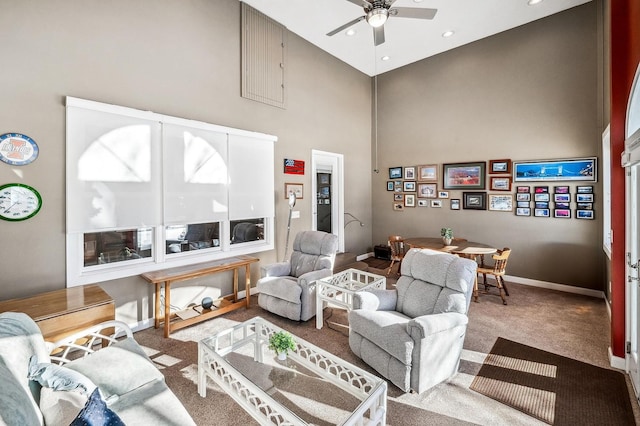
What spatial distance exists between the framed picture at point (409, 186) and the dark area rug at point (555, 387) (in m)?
3.88

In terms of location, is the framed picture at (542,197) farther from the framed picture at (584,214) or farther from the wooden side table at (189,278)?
the wooden side table at (189,278)

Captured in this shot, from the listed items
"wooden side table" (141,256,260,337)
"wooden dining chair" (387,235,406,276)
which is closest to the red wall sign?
"wooden side table" (141,256,260,337)

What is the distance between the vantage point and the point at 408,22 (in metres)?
4.63

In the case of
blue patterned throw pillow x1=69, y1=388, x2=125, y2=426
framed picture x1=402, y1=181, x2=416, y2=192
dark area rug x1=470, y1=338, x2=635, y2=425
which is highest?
framed picture x1=402, y1=181, x2=416, y2=192

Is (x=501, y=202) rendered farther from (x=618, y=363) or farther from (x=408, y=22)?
(x=408, y=22)

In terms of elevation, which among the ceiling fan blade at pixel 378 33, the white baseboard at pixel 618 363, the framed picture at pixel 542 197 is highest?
the ceiling fan blade at pixel 378 33

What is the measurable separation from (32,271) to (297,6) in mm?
4606

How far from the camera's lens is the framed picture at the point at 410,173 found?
20.4 ft

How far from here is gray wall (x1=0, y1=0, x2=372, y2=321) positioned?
2.59 m

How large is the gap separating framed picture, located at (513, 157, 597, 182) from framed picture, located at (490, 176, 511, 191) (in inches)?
4.7

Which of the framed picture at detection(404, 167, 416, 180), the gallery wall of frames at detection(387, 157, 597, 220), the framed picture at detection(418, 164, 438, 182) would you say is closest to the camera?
the gallery wall of frames at detection(387, 157, 597, 220)

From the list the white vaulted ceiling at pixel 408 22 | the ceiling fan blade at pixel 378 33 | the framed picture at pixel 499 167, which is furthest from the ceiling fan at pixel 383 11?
the framed picture at pixel 499 167

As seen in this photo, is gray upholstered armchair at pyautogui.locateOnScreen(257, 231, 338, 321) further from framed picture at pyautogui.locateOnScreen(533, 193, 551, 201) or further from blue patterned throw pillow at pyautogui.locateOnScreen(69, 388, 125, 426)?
framed picture at pyautogui.locateOnScreen(533, 193, 551, 201)

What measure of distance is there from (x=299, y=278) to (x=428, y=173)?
3906 millimetres
